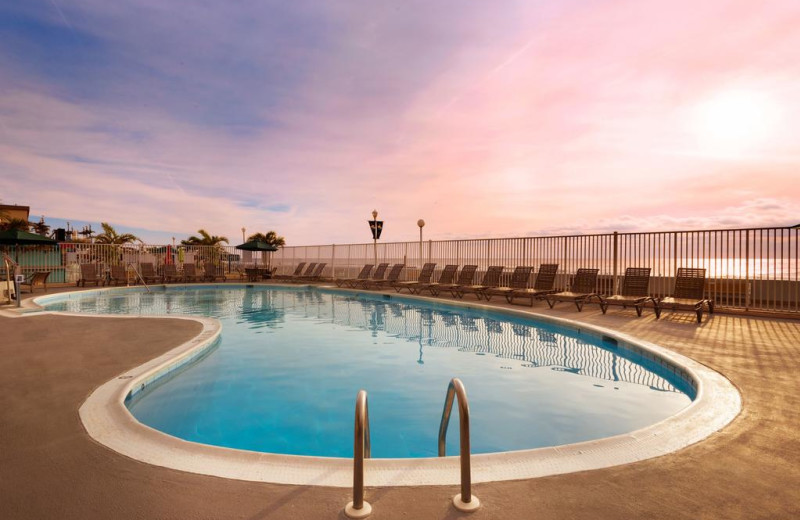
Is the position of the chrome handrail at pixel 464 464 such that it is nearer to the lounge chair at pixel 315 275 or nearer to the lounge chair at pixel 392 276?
the lounge chair at pixel 392 276

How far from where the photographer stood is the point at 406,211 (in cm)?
1780

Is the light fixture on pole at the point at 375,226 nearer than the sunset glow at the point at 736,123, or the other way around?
the sunset glow at the point at 736,123

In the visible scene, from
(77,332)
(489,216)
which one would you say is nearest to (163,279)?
(77,332)

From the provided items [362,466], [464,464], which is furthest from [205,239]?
[464,464]

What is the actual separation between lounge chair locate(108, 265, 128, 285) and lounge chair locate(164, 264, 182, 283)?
5.57 ft

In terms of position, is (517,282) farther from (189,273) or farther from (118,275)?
(118,275)

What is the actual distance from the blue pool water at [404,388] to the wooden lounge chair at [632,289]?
1938 millimetres

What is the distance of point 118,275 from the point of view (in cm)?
1722

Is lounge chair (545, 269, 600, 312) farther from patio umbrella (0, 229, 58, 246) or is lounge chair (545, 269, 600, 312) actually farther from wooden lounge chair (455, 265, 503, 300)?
patio umbrella (0, 229, 58, 246)

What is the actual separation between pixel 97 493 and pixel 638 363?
19.3 feet

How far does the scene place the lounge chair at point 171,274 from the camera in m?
19.0

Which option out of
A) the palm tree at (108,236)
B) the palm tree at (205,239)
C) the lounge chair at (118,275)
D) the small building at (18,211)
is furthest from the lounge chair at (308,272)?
the small building at (18,211)

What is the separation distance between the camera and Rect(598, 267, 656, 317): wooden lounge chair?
8.83 m

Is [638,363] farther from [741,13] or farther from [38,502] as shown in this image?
[741,13]
